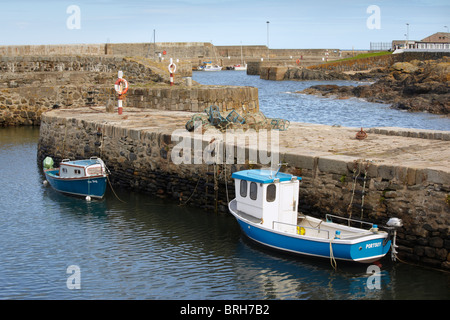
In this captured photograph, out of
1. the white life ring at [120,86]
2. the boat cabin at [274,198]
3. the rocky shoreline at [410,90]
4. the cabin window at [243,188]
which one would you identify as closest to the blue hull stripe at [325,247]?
the boat cabin at [274,198]

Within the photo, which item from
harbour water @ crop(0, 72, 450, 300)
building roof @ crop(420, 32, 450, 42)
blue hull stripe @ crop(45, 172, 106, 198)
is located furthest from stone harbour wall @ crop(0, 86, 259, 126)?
building roof @ crop(420, 32, 450, 42)

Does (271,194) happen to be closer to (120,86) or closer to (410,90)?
(120,86)

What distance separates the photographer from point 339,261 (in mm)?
10094

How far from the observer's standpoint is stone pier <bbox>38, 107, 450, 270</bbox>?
9.88 metres

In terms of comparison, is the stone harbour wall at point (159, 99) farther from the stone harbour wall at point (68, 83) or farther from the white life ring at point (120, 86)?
the white life ring at point (120, 86)

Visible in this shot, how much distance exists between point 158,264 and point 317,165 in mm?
3484

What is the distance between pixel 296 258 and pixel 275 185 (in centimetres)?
137

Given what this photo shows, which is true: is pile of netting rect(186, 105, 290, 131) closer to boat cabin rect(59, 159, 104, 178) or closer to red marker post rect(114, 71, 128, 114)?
boat cabin rect(59, 159, 104, 178)

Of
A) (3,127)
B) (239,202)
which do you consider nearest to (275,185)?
(239,202)

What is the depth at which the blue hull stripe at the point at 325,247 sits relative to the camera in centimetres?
980

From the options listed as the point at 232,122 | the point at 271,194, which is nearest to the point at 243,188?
the point at 271,194

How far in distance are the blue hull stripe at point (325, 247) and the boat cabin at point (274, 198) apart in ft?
1.10

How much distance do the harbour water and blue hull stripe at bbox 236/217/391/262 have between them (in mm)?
205

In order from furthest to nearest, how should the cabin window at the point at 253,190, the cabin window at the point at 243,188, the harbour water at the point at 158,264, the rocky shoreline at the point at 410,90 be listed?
the rocky shoreline at the point at 410,90, the cabin window at the point at 243,188, the cabin window at the point at 253,190, the harbour water at the point at 158,264
